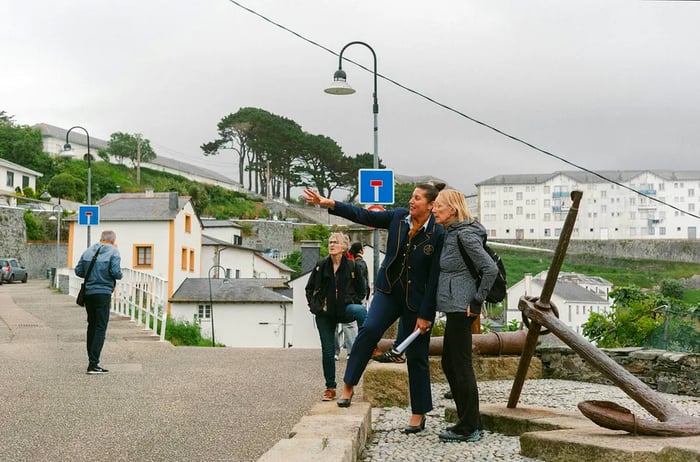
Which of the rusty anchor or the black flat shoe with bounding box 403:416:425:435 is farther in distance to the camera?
the black flat shoe with bounding box 403:416:425:435

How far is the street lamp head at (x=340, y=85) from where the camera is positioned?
17188 mm

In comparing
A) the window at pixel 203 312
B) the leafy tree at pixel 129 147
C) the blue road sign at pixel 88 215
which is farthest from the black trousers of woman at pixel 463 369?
the leafy tree at pixel 129 147

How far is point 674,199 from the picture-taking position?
138 metres

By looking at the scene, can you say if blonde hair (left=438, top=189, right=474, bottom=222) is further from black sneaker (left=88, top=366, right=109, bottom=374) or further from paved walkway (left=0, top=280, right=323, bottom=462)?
black sneaker (left=88, top=366, right=109, bottom=374)

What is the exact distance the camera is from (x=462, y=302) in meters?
5.51

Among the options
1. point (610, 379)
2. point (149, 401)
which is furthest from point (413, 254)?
point (149, 401)

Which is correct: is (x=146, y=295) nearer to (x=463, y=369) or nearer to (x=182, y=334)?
(x=182, y=334)

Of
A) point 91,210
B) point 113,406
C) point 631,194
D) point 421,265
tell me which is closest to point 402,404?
point 421,265

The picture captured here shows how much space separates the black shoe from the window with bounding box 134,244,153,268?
139 feet

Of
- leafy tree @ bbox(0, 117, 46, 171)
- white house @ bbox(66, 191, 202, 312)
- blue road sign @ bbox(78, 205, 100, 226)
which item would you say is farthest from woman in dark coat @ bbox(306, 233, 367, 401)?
leafy tree @ bbox(0, 117, 46, 171)

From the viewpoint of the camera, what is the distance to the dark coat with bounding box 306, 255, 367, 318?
7598mm

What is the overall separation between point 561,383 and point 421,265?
14.0ft

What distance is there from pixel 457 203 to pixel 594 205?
135143 millimetres

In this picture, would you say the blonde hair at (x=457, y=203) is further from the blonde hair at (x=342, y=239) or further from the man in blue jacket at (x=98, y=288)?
the man in blue jacket at (x=98, y=288)
